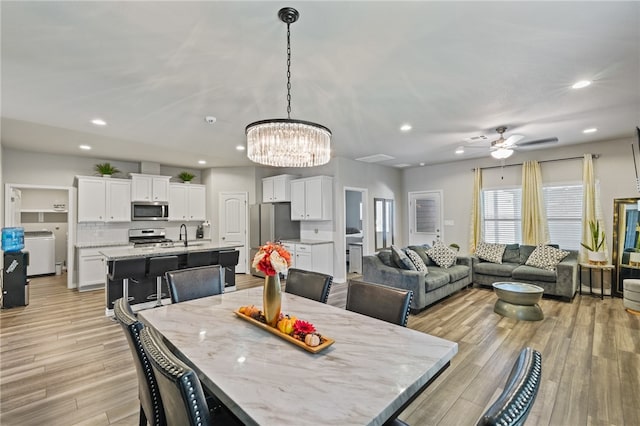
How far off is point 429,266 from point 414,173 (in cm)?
320

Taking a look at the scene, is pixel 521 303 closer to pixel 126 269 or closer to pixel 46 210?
pixel 126 269

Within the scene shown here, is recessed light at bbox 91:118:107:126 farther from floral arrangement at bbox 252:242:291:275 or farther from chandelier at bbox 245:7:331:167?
floral arrangement at bbox 252:242:291:275

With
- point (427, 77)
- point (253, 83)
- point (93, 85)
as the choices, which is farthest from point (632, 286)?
point (93, 85)

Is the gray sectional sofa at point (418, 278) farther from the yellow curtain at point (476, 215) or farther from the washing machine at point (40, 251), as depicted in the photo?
the washing machine at point (40, 251)

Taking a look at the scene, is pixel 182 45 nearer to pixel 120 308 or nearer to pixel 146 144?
pixel 120 308

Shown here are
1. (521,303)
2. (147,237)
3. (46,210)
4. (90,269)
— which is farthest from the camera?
(46,210)

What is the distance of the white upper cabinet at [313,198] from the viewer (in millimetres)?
6035

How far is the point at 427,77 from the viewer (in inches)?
107

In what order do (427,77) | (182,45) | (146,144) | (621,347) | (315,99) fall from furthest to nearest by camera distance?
(146,144) → (315,99) → (621,347) → (427,77) → (182,45)

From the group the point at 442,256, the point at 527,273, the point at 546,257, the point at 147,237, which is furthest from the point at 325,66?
the point at 147,237

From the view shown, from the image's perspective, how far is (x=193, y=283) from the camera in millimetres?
2523

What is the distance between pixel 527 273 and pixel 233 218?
6127 mm

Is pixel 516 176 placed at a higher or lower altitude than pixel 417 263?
higher

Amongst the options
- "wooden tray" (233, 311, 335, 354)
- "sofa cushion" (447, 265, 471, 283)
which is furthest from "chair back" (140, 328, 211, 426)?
"sofa cushion" (447, 265, 471, 283)
